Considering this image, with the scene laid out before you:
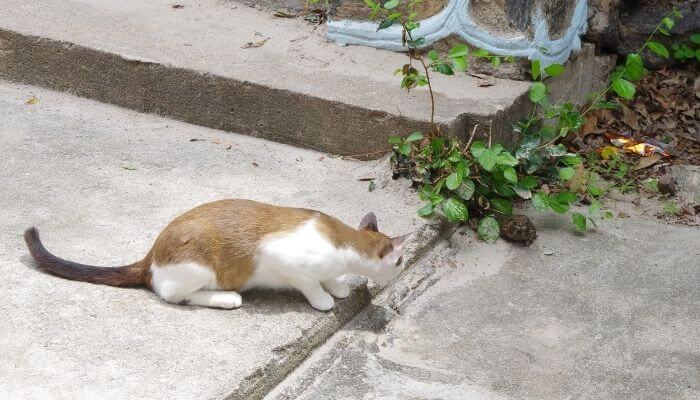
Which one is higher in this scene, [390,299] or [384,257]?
[384,257]

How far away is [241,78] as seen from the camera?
16.5ft

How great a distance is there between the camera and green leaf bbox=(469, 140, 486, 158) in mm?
4457

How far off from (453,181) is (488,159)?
0.66 ft

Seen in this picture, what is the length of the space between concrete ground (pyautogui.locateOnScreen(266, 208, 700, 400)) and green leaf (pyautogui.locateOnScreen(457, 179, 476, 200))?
24 cm

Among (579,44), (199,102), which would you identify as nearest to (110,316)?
(199,102)

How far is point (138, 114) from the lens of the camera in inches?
208

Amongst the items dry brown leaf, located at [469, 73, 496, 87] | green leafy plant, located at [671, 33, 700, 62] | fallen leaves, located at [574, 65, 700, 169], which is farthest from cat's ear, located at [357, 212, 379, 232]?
green leafy plant, located at [671, 33, 700, 62]

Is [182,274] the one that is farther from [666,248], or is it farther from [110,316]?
[666,248]

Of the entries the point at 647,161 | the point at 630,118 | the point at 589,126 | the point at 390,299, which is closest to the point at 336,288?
the point at 390,299

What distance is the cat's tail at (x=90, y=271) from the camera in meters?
3.50

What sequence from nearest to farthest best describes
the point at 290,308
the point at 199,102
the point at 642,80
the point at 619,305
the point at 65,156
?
the point at 290,308
the point at 619,305
the point at 65,156
the point at 199,102
the point at 642,80

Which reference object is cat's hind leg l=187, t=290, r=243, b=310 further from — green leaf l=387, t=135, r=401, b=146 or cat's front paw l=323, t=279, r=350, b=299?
green leaf l=387, t=135, r=401, b=146

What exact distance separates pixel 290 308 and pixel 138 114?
2.13 meters

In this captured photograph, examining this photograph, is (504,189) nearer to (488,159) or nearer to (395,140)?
(488,159)
